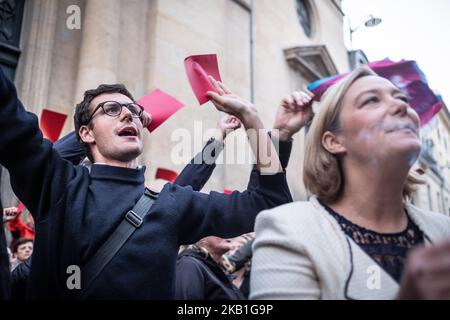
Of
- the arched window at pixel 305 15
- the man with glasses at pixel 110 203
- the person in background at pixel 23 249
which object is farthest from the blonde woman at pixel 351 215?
the arched window at pixel 305 15

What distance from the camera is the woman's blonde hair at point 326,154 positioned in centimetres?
168

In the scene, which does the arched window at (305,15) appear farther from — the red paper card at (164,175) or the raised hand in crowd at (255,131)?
the raised hand in crowd at (255,131)

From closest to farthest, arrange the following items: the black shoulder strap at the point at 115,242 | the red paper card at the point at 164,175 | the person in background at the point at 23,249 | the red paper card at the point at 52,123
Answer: the black shoulder strap at the point at 115,242
the red paper card at the point at 52,123
the person in background at the point at 23,249
the red paper card at the point at 164,175

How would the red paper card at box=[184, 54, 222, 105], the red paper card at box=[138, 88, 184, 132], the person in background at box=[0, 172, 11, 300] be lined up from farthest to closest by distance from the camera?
the red paper card at box=[138, 88, 184, 132] < the red paper card at box=[184, 54, 222, 105] < the person in background at box=[0, 172, 11, 300]

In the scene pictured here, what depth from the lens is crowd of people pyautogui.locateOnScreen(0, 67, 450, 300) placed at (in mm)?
1354

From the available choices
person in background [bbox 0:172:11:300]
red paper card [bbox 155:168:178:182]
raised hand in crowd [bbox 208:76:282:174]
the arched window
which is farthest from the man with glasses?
the arched window

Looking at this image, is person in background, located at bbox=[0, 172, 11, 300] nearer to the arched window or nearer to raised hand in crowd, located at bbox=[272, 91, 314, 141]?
raised hand in crowd, located at bbox=[272, 91, 314, 141]

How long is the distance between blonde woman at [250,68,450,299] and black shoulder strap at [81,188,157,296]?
2.22 feet

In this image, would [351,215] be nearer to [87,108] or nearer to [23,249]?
[87,108]

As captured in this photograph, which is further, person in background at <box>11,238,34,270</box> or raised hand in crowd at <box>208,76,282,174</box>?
person in background at <box>11,238,34,270</box>

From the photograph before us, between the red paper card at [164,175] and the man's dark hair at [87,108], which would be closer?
the man's dark hair at [87,108]

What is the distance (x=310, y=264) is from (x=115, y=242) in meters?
0.89

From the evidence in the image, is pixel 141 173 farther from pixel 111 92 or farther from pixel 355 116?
pixel 355 116
